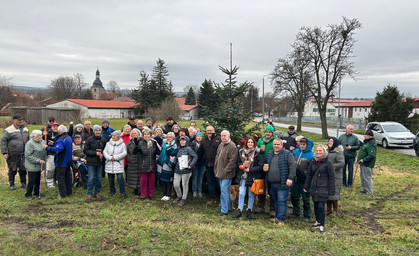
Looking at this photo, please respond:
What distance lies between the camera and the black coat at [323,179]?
5.47 metres

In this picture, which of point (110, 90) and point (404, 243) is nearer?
point (404, 243)

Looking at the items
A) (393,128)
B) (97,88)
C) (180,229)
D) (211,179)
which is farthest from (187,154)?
(97,88)

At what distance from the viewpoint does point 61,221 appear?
5.57 metres

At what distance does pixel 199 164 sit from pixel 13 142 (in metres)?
5.31

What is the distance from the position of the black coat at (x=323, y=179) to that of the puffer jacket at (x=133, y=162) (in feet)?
14.3

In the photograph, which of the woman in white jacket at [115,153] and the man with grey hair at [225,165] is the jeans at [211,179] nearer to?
the man with grey hair at [225,165]

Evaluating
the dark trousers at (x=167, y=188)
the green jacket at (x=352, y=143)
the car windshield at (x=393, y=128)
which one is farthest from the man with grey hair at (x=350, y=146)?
the car windshield at (x=393, y=128)

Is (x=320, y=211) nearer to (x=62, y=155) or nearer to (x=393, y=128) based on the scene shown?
(x=62, y=155)

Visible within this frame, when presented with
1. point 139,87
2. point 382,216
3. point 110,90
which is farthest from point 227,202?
point 110,90

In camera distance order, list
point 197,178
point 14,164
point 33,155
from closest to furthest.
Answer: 1. point 33,155
2. point 197,178
3. point 14,164

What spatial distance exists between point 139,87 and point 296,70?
120ft

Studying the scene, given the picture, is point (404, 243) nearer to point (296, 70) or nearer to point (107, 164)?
point (107, 164)

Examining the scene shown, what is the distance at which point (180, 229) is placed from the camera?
16.7ft

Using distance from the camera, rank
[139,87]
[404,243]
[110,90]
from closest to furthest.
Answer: [404,243], [139,87], [110,90]
